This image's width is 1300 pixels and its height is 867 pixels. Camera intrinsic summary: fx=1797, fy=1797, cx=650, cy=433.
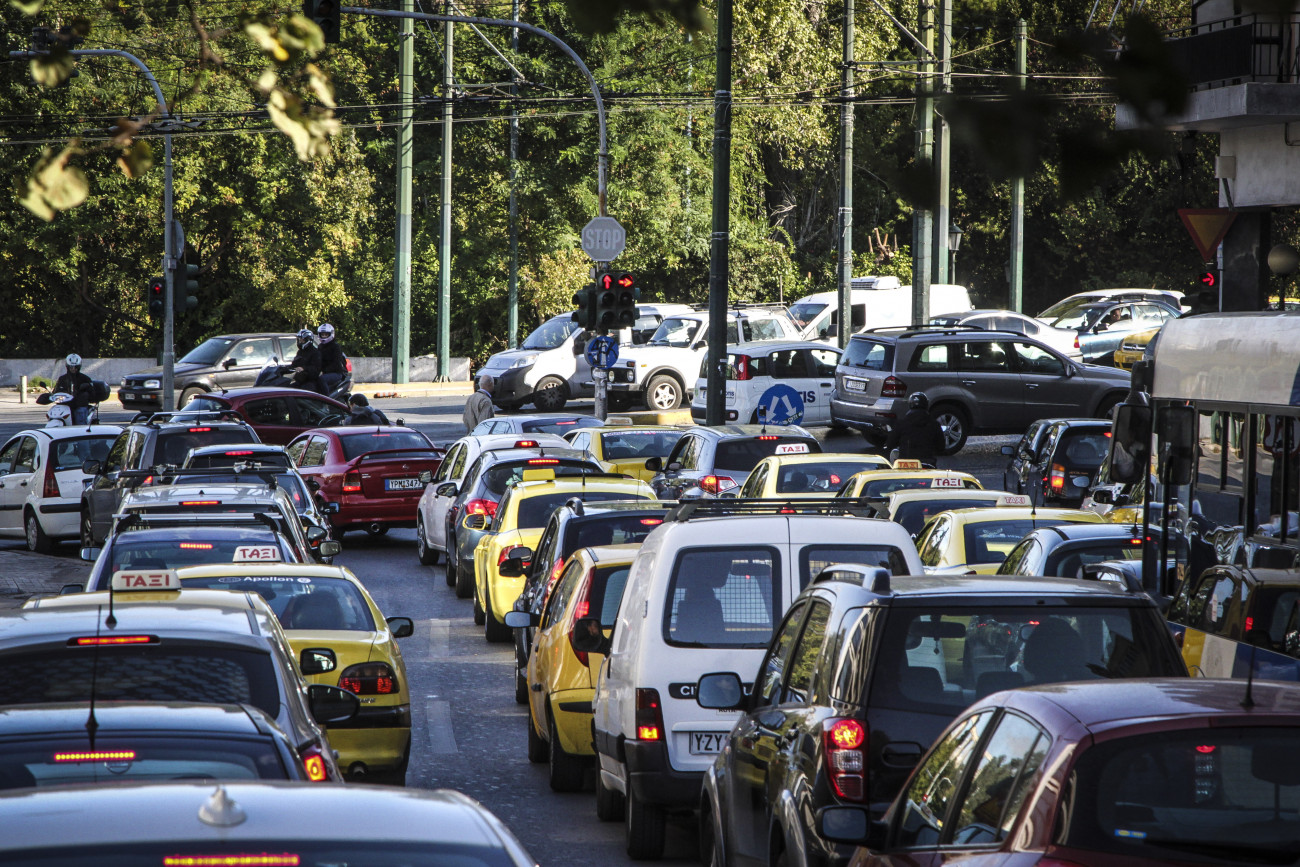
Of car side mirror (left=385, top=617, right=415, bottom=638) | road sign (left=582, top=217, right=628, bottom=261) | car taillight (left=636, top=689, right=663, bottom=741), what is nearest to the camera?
car taillight (left=636, top=689, right=663, bottom=741)

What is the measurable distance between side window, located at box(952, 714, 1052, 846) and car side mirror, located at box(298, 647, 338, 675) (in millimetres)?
5474

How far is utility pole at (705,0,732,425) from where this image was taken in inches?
855

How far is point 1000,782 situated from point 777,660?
9.26 ft

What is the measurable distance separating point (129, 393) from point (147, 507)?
31.0 m

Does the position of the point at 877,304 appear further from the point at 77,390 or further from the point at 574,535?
the point at 574,535

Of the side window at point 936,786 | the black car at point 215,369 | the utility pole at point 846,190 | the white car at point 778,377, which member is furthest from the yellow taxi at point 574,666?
the black car at point 215,369

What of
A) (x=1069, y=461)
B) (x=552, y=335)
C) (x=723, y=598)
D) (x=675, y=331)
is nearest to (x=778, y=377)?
(x=675, y=331)

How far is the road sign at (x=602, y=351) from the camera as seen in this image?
27922 mm

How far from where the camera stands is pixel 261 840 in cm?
326

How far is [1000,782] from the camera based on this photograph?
456 centimetres

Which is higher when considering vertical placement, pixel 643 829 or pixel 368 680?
pixel 368 680

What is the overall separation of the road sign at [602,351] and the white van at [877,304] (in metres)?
16.2

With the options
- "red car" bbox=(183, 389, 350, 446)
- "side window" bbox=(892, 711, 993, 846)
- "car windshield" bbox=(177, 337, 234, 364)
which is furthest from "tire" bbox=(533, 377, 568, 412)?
"side window" bbox=(892, 711, 993, 846)

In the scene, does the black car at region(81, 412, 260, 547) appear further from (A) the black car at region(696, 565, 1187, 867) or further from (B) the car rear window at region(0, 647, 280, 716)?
(A) the black car at region(696, 565, 1187, 867)
